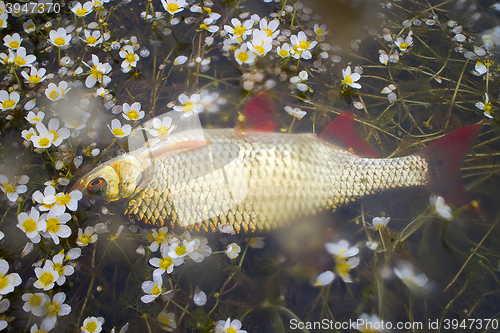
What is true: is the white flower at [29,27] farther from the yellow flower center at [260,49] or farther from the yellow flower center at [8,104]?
the yellow flower center at [260,49]

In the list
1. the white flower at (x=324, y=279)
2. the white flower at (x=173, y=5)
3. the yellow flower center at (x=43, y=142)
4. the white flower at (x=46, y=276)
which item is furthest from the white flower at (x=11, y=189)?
the white flower at (x=324, y=279)

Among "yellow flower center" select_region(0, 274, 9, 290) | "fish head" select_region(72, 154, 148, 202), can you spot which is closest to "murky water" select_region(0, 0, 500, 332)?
"yellow flower center" select_region(0, 274, 9, 290)

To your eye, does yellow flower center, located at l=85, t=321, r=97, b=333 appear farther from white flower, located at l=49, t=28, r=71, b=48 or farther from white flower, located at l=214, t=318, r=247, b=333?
white flower, located at l=49, t=28, r=71, b=48

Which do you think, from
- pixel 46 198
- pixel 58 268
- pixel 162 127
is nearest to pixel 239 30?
pixel 162 127

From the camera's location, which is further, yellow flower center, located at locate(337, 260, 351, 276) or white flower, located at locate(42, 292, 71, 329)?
yellow flower center, located at locate(337, 260, 351, 276)

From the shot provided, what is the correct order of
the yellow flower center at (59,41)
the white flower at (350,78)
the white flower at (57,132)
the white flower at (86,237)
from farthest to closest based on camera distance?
the yellow flower center at (59,41) < the white flower at (350,78) < the white flower at (57,132) < the white flower at (86,237)

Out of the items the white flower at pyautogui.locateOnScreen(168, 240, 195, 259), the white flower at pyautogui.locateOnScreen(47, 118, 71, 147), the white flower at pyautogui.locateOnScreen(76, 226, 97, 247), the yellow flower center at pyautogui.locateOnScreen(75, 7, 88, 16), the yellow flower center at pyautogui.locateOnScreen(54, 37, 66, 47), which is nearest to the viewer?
the white flower at pyautogui.locateOnScreen(168, 240, 195, 259)

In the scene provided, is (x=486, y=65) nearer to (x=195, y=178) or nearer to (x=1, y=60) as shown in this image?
(x=195, y=178)

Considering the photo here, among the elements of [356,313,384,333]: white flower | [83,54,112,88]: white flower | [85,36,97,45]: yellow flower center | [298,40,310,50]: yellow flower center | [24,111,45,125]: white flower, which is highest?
[85,36,97,45]: yellow flower center
